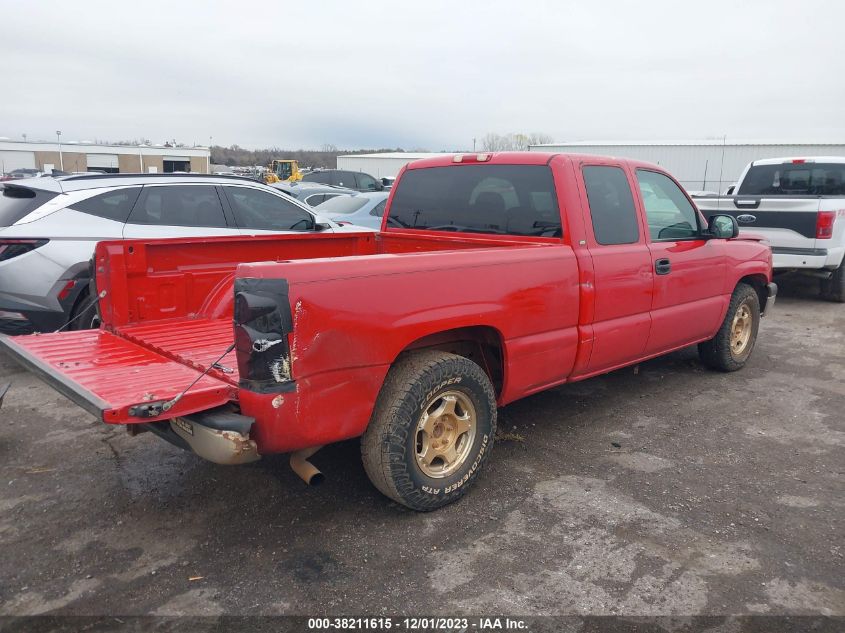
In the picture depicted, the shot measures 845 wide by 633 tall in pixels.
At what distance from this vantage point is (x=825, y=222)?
8.84 metres

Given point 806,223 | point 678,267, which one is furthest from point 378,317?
point 806,223

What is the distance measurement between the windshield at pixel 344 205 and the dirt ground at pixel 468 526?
7.38 meters

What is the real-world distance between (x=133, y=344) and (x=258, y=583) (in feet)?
5.40

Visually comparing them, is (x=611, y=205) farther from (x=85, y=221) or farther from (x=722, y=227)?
(x=85, y=221)

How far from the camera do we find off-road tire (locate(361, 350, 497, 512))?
3.24 meters

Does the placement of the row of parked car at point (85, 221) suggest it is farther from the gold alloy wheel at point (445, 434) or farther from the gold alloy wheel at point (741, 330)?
the gold alloy wheel at point (741, 330)

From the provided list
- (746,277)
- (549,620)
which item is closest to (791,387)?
(746,277)

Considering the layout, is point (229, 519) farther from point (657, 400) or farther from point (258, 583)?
point (657, 400)

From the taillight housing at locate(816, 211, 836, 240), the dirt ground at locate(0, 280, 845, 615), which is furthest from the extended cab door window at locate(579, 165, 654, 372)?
the taillight housing at locate(816, 211, 836, 240)

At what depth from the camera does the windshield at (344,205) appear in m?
11.9

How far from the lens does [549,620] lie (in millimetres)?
2703

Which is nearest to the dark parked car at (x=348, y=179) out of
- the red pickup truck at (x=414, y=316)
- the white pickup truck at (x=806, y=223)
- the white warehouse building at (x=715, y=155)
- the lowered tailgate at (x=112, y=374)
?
the white warehouse building at (x=715, y=155)

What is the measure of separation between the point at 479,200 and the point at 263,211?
10.5 feet

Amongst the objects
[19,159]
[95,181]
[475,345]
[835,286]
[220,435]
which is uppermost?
[19,159]
